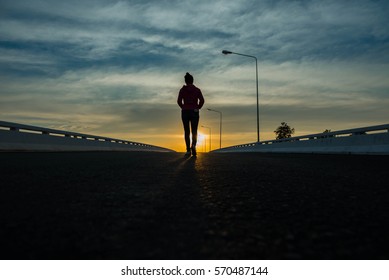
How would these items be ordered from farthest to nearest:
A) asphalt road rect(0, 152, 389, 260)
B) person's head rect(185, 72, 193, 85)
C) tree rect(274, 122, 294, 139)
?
tree rect(274, 122, 294, 139), person's head rect(185, 72, 193, 85), asphalt road rect(0, 152, 389, 260)

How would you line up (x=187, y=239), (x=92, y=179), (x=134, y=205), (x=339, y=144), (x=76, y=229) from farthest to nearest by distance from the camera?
(x=339, y=144)
(x=92, y=179)
(x=134, y=205)
(x=76, y=229)
(x=187, y=239)

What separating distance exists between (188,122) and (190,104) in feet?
2.16

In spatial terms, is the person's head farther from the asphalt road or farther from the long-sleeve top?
the asphalt road

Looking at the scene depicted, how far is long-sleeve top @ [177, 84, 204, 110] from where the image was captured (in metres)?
12.8

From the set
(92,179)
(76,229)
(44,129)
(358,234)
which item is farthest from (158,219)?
(44,129)

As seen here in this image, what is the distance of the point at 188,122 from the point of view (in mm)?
13258

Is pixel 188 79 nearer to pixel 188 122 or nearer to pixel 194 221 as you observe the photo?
pixel 188 122

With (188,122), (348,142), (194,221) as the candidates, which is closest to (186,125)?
(188,122)

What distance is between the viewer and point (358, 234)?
2332 mm

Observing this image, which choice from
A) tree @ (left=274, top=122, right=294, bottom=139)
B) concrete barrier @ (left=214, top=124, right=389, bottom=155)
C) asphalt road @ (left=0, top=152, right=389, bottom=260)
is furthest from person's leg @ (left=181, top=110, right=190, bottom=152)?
tree @ (left=274, top=122, right=294, bottom=139)

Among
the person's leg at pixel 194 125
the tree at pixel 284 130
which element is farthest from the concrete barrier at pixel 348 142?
the tree at pixel 284 130

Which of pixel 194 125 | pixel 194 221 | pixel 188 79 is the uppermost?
pixel 188 79
